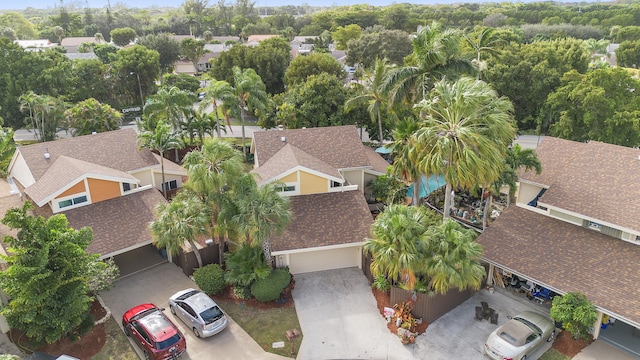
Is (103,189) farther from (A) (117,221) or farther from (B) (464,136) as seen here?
(B) (464,136)

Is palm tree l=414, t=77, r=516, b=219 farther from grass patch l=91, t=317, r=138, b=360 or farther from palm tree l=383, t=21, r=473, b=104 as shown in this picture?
grass patch l=91, t=317, r=138, b=360

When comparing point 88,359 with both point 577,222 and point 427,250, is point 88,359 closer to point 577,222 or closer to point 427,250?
point 427,250

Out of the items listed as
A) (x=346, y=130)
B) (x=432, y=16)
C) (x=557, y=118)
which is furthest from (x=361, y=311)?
(x=432, y=16)

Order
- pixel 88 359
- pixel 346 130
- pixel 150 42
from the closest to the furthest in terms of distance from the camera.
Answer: pixel 88 359 < pixel 346 130 < pixel 150 42

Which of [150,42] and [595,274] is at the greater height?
[150,42]

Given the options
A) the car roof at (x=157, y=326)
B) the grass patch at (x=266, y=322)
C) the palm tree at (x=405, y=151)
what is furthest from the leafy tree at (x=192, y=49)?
the car roof at (x=157, y=326)

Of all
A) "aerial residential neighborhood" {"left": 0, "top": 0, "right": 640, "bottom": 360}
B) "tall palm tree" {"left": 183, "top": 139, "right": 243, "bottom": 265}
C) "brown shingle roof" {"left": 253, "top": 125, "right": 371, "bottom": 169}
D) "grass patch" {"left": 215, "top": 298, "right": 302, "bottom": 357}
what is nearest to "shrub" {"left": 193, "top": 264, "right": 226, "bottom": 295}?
"aerial residential neighborhood" {"left": 0, "top": 0, "right": 640, "bottom": 360}

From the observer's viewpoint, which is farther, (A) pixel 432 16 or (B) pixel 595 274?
(A) pixel 432 16
